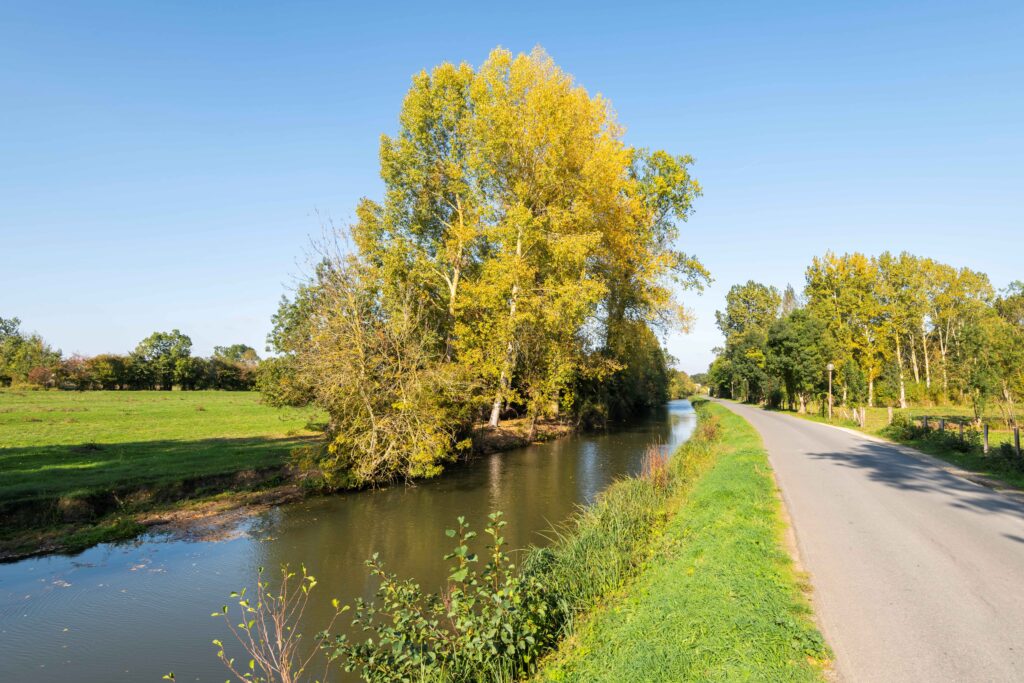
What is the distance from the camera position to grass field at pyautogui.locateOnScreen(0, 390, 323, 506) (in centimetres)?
1389

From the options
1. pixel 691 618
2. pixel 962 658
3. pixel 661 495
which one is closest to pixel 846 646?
pixel 962 658

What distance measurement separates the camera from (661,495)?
1214 cm

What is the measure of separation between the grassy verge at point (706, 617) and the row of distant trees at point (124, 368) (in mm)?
48071

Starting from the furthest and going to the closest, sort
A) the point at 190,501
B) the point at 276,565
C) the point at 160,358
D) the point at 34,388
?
1. the point at 160,358
2. the point at 34,388
3. the point at 190,501
4. the point at 276,565

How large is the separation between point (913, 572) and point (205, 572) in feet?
38.8

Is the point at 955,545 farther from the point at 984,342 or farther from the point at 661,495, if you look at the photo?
the point at 984,342

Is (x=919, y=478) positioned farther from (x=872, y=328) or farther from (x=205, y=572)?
(x=872, y=328)

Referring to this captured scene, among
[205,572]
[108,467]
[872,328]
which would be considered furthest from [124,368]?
[872,328]

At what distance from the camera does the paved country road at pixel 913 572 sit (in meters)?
4.62

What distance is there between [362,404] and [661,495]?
370 inches

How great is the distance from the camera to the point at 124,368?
6106 cm

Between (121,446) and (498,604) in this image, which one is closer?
(498,604)

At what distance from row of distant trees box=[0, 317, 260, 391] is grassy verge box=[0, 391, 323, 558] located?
74.9 ft

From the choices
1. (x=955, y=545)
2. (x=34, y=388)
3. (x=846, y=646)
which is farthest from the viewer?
(x=34, y=388)
